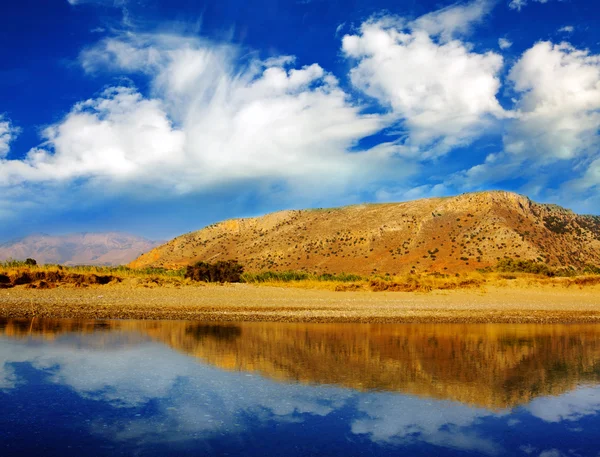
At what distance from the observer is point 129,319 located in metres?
26.1

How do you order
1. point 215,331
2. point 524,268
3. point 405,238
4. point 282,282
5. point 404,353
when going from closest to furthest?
point 404,353
point 215,331
point 282,282
point 524,268
point 405,238

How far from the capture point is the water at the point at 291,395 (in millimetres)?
9172

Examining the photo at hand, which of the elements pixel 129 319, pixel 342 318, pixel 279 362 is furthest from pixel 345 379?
pixel 129 319

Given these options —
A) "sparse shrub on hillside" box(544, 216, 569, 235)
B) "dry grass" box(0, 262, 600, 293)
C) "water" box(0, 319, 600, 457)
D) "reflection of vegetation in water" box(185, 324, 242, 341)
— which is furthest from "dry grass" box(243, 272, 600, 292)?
"sparse shrub on hillside" box(544, 216, 569, 235)

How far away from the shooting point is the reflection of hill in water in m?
13.8

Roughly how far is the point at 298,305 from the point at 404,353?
15311 millimetres

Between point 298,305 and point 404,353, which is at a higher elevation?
point 298,305

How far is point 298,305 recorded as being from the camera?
32.6m

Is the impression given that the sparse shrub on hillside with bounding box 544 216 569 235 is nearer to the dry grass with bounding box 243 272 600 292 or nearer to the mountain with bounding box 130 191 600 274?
the mountain with bounding box 130 191 600 274

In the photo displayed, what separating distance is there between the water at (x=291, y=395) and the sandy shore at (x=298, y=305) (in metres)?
6.92

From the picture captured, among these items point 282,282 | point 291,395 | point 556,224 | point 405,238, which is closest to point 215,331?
point 291,395

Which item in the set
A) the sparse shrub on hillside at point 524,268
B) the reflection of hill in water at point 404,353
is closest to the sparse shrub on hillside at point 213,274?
the reflection of hill in water at point 404,353

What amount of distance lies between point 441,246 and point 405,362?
69.4 meters

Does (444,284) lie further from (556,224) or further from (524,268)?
(556,224)
